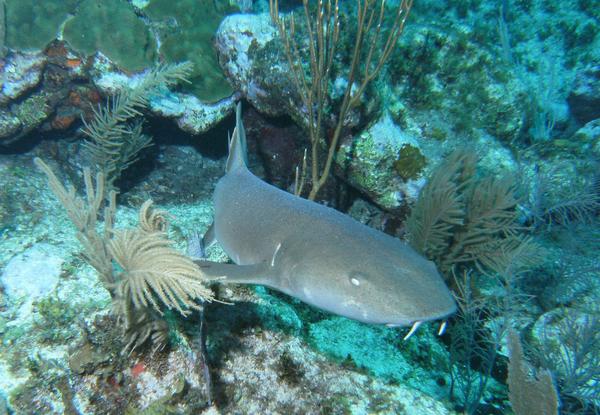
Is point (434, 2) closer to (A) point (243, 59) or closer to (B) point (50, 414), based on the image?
(A) point (243, 59)

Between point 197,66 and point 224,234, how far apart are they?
4121 mm

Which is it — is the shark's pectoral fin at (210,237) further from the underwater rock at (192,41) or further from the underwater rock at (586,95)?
the underwater rock at (586,95)

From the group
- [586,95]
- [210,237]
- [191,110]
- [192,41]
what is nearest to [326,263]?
[210,237]

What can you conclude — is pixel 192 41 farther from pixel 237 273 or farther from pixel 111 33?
pixel 237 273

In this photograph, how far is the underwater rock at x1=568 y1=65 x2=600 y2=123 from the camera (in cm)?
892

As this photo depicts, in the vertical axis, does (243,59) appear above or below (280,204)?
above

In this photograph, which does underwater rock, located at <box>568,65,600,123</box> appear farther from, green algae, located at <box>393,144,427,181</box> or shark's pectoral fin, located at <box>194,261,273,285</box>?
shark's pectoral fin, located at <box>194,261,273,285</box>

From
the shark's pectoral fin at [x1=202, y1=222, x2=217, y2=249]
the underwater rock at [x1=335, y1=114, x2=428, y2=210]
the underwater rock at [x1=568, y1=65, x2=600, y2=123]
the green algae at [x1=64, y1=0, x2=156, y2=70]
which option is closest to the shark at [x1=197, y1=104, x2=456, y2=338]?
the shark's pectoral fin at [x1=202, y1=222, x2=217, y2=249]

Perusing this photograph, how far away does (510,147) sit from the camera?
6570 mm

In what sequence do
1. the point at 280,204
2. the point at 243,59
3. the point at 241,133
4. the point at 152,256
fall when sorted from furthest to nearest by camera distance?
the point at 243,59
the point at 241,133
the point at 280,204
the point at 152,256

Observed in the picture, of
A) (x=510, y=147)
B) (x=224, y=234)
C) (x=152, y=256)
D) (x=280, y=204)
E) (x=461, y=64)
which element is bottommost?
(x=224, y=234)

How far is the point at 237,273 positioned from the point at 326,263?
2.05ft

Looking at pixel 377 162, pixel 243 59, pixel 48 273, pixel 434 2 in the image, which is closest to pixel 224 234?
pixel 48 273

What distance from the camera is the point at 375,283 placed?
6.41ft
